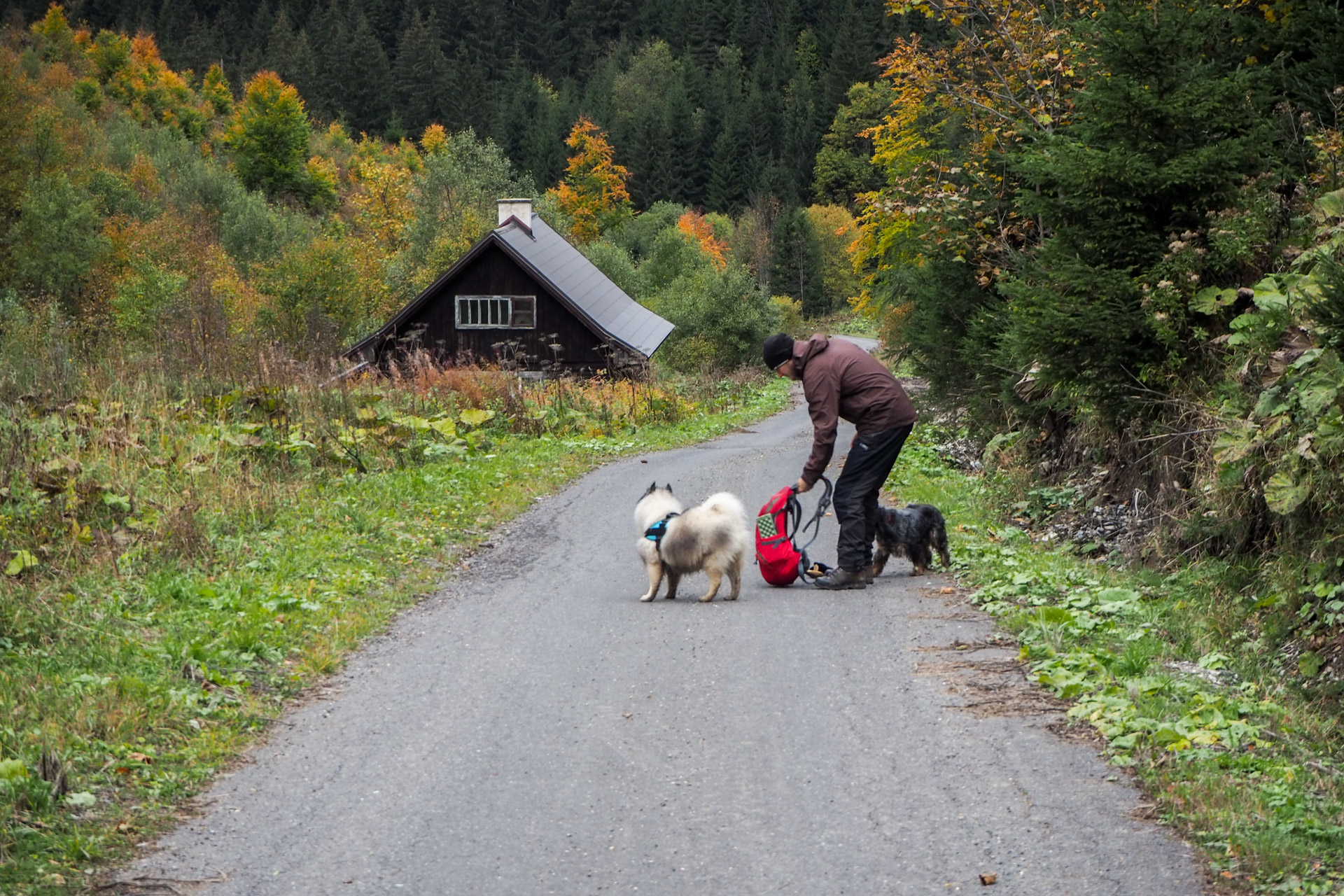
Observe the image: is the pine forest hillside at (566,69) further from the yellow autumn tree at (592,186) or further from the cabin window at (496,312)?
the cabin window at (496,312)

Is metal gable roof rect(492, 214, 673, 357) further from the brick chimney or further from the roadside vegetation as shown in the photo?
the roadside vegetation

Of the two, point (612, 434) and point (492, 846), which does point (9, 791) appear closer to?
point (492, 846)

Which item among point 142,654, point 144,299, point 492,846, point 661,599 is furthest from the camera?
point 144,299

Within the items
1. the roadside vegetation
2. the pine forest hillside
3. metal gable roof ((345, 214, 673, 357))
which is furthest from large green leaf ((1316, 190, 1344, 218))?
the pine forest hillside

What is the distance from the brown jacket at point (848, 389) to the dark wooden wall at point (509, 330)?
35118 millimetres

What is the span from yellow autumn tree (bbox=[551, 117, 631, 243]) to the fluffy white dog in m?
85.0

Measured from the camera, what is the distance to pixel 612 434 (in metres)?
23.7

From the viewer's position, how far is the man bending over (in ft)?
31.5

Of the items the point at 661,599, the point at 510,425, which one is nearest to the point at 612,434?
the point at 510,425

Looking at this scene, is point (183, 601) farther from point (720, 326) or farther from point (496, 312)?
point (720, 326)

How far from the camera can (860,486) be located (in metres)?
9.67

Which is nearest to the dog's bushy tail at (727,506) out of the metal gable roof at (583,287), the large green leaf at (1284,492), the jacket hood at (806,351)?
the jacket hood at (806,351)

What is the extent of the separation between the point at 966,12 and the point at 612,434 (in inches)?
415

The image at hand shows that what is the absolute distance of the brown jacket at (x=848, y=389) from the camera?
378 inches
